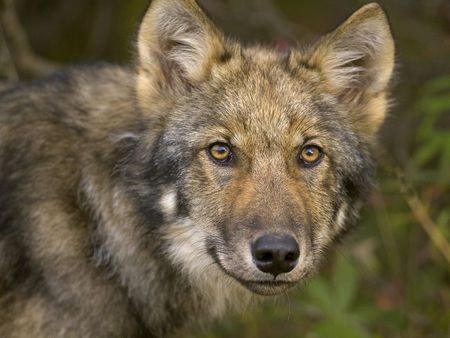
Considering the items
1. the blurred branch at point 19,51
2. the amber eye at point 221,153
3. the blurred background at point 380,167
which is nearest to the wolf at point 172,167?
the amber eye at point 221,153

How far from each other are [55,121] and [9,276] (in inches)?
33.2

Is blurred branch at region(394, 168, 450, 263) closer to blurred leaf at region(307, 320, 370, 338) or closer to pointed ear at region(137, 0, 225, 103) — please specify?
blurred leaf at region(307, 320, 370, 338)

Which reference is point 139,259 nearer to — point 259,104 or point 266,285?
point 266,285

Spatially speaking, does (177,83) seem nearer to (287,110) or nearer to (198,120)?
(198,120)

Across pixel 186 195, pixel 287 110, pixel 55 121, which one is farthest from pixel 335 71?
pixel 55 121

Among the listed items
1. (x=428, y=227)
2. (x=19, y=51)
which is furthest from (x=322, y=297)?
(x=19, y=51)

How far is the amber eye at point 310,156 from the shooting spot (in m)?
4.70

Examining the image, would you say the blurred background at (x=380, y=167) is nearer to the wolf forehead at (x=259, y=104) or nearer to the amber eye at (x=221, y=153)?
the wolf forehead at (x=259, y=104)

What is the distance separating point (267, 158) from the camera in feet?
15.0

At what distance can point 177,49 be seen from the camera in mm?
4973

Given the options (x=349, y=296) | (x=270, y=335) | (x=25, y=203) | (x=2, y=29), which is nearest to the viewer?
(x=25, y=203)

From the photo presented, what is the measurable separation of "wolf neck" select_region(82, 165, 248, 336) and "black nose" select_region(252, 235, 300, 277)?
65 centimetres

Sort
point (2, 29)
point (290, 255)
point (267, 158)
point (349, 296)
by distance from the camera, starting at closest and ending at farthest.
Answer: point (290, 255)
point (267, 158)
point (349, 296)
point (2, 29)

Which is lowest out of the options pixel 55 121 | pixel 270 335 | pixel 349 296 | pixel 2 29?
pixel 270 335
